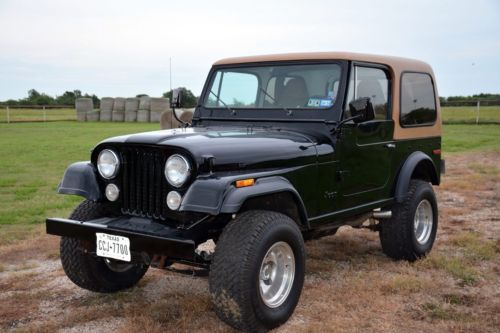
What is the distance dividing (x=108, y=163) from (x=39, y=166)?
9.33 meters

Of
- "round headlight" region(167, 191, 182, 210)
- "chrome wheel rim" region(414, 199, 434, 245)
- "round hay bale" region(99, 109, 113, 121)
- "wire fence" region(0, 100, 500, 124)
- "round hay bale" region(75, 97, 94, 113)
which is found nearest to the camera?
"round headlight" region(167, 191, 182, 210)

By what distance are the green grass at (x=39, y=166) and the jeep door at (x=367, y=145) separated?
158 inches

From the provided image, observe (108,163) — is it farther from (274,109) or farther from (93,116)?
(93,116)

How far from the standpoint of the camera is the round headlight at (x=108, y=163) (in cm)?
416

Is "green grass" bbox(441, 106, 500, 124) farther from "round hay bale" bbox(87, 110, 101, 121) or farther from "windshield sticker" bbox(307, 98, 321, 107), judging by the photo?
"windshield sticker" bbox(307, 98, 321, 107)

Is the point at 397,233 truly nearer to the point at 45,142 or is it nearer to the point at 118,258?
the point at 118,258

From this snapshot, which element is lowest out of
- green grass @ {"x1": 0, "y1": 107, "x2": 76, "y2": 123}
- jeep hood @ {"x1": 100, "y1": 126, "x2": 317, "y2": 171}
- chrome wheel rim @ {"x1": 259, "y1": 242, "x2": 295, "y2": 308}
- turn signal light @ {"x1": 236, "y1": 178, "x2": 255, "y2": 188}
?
chrome wheel rim @ {"x1": 259, "y1": 242, "x2": 295, "y2": 308}

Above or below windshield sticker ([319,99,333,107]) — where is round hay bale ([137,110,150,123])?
below

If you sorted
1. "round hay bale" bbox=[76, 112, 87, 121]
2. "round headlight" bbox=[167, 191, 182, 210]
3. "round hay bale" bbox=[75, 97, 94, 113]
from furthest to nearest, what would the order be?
1. "round hay bale" bbox=[75, 97, 94, 113]
2. "round hay bale" bbox=[76, 112, 87, 121]
3. "round headlight" bbox=[167, 191, 182, 210]

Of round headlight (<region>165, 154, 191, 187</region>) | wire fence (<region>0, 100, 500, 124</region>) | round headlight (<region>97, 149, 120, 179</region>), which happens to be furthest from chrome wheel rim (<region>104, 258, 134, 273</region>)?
wire fence (<region>0, 100, 500, 124</region>)

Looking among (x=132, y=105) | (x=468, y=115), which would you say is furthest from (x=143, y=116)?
(x=468, y=115)

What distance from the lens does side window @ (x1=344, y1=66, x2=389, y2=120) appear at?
498 cm

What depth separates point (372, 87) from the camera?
17.4 feet

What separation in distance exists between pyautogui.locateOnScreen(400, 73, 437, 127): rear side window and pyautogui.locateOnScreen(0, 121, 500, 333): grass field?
4.63ft
